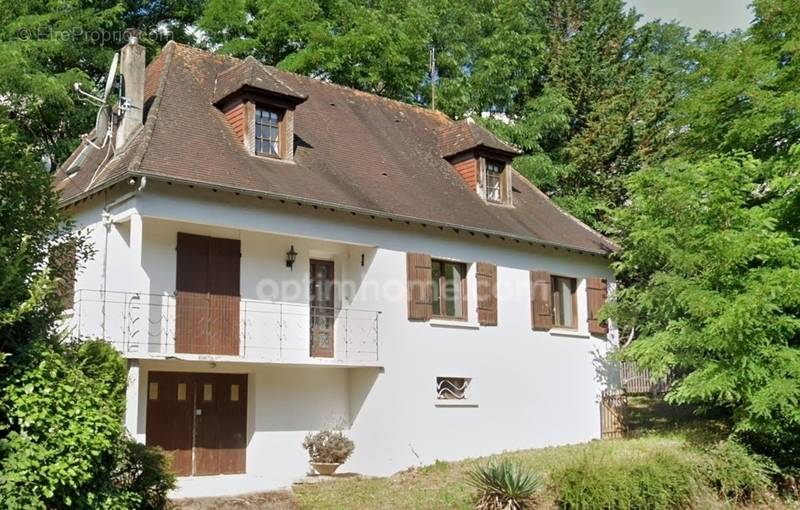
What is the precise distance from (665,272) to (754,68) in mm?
4789

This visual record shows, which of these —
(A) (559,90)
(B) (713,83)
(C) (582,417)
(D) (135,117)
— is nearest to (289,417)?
(D) (135,117)

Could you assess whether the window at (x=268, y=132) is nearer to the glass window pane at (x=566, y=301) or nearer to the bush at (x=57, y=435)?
the glass window pane at (x=566, y=301)

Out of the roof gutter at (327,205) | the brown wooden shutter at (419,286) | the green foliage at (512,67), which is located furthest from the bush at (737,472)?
the green foliage at (512,67)

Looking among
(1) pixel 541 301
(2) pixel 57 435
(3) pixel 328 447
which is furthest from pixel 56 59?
(2) pixel 57 435

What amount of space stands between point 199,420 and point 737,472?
9.80m

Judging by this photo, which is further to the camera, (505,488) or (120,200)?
(120,200)

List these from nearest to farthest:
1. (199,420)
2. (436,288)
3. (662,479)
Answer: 1. (662,479)
2. (199,420)
3. (436,288)

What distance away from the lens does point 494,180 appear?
71.1ft

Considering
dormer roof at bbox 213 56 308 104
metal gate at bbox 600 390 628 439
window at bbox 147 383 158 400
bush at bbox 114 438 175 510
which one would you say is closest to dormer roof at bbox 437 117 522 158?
dormer roof at bbox 213 56 308 104

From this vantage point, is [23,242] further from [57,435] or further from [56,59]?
[56,59]

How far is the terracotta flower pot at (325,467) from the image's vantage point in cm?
1644

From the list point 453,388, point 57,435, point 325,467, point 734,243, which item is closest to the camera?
point 57,435

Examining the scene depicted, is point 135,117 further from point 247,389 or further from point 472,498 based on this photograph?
point 472,498

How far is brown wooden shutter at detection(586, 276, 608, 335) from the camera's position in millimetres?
21531
